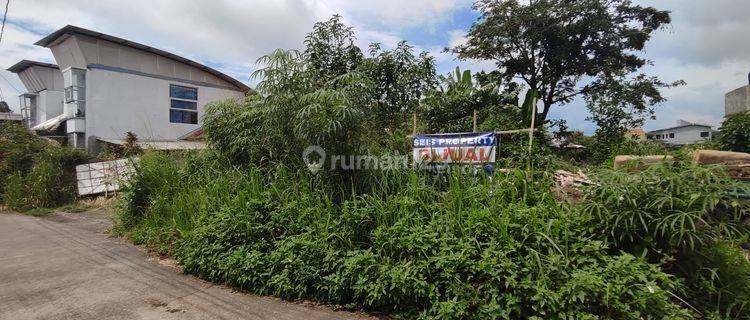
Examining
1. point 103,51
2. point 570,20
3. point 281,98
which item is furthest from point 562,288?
point 103,51

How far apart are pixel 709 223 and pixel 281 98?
4.89 metres

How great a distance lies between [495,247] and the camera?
12.7 feet

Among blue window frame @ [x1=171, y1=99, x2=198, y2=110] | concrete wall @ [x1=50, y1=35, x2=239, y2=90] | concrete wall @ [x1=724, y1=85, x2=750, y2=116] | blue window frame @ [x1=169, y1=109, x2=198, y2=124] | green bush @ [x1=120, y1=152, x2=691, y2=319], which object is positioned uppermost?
concrete wall @ [x1=50, y1=35, x2=239, y2=90]

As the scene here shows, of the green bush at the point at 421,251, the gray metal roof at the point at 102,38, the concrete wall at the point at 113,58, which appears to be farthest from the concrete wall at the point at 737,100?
the concrete wall at the point at 113,58

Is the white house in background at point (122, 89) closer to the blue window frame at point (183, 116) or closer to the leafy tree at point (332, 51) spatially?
the blue window frame at point (183, 116)

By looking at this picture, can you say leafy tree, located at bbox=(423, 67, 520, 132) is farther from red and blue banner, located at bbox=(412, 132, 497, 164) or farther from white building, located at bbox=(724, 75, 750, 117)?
white building, located at bbox=(724, 75, 750, 117)

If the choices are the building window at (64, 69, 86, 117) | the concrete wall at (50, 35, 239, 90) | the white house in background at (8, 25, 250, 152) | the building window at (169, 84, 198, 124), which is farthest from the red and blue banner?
the building window at (64, 69, 86, 117)

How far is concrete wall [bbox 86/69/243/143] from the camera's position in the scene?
1528 cm

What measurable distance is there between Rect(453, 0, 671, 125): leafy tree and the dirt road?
13535 millimetres

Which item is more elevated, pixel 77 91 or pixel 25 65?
pixel 25 65

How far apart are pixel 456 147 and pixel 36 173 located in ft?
44.8

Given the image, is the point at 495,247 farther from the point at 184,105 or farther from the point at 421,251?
the point at 184,105

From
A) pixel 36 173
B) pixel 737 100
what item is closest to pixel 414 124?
pixel 737 100

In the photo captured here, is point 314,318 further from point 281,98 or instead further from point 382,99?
point 382,99
